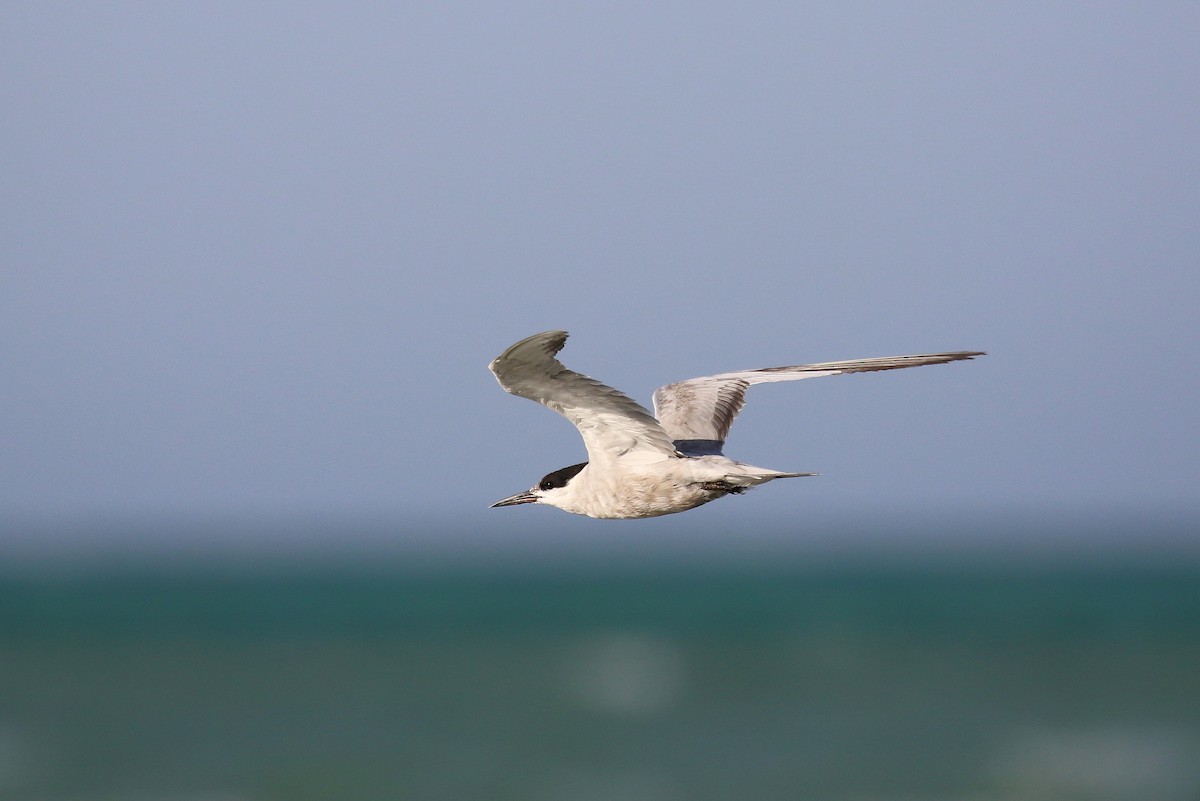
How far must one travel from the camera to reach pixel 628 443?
10.8 meters

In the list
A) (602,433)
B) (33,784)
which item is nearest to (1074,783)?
(33,784)

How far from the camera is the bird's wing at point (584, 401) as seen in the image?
966 cm

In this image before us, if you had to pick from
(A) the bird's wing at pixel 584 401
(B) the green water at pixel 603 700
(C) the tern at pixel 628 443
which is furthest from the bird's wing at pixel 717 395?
(B) the green water at pixel 603 700

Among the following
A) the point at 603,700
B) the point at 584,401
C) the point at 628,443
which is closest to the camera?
the point at 584,401

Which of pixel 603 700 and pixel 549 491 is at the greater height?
pixel 549 491

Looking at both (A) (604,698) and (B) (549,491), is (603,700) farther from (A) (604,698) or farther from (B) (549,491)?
(B) (549,491)

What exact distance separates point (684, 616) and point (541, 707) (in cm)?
1999

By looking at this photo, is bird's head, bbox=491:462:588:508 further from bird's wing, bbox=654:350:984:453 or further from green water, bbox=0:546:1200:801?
green water, bbox=0:546:1200:801

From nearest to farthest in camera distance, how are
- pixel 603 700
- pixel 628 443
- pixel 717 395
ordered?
1. pixel 628 443
2. pixel 717 395
3. pixel 603 700

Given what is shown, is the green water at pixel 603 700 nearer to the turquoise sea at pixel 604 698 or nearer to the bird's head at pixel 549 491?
the turquoise sea at pixel 604 698

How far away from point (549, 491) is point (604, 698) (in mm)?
23139

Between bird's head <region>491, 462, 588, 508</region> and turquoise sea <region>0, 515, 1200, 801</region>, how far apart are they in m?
15.6

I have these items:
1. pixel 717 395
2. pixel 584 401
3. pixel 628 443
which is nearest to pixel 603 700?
pixel 717 395

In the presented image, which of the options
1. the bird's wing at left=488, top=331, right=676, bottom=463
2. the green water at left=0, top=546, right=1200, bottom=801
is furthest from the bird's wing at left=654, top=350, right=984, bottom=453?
the green water at left=0, top=546, right=1200, bottom=801
